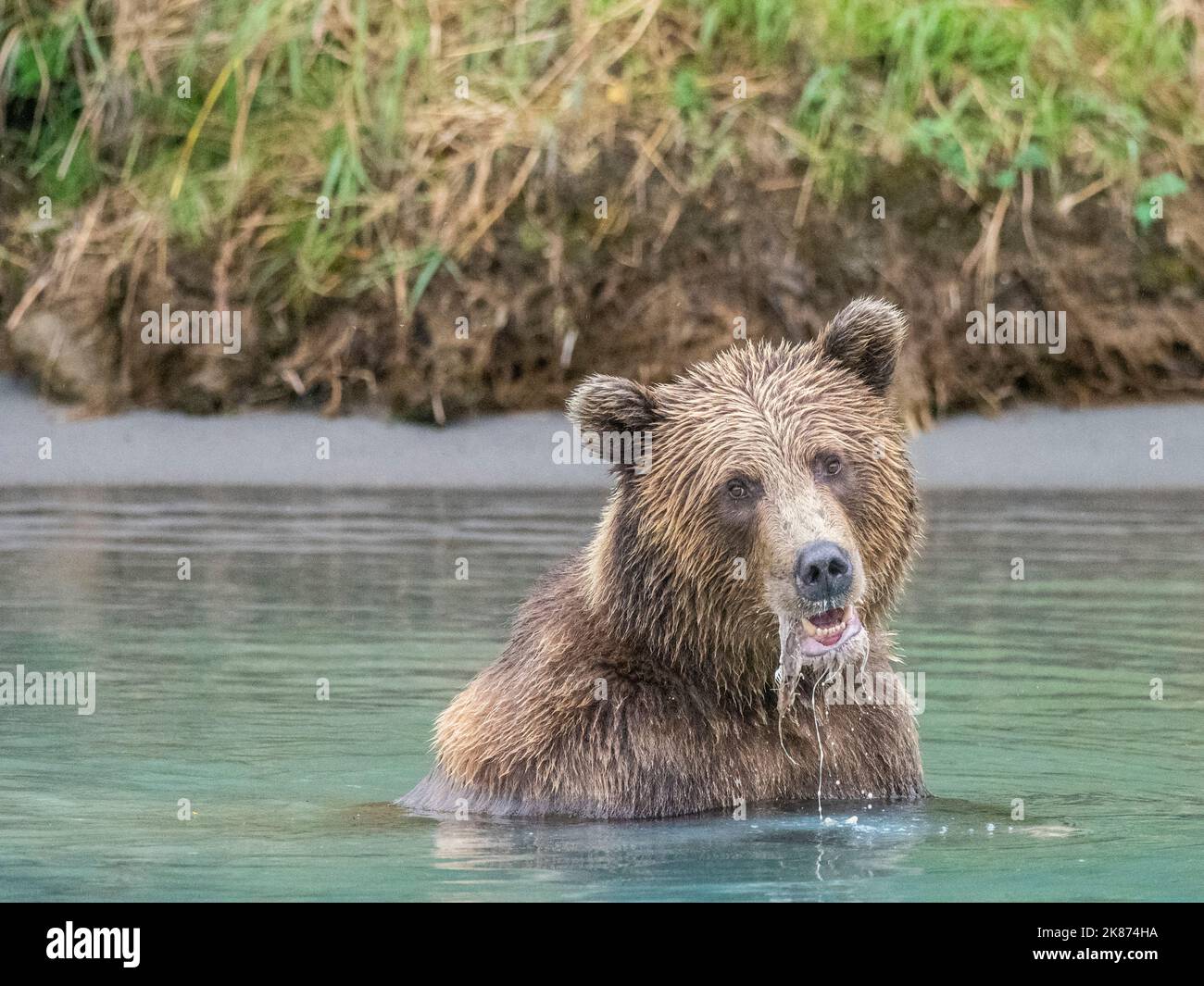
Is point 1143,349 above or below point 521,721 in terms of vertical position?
above

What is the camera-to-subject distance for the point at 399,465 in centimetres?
1533

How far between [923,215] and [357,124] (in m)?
4.04

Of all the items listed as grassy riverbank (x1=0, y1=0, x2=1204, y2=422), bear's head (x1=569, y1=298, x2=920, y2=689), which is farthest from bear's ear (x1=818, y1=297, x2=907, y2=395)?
grassy riverbank (x1=0, y1=0, x2=1204, y2=422)

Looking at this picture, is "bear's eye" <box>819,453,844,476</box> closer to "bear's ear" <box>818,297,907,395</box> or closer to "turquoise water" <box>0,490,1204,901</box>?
"bear's ear" <box>818,297,907,395</box>

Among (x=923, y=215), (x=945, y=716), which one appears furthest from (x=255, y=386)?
(x=945, y=716)

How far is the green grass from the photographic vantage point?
51.1 ft

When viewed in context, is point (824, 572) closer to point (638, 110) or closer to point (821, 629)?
point (821, 629)

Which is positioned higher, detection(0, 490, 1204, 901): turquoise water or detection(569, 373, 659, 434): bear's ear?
detection(569, 373, 659, 434): bear's ear

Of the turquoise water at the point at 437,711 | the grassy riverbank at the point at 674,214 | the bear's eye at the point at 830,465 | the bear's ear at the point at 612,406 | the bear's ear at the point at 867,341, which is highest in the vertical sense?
the grassy riverbank at the point at 674,214

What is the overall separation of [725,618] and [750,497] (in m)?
0.38

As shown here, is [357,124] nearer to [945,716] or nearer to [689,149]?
[689,149]

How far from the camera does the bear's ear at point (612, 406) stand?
7020 mm

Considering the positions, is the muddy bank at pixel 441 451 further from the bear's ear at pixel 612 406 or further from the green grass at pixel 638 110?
the bear's ear at pixel 612 406

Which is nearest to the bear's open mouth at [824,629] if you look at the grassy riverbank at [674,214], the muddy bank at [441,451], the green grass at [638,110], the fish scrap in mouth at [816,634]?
the fish scrap in mouth at [816,634]
